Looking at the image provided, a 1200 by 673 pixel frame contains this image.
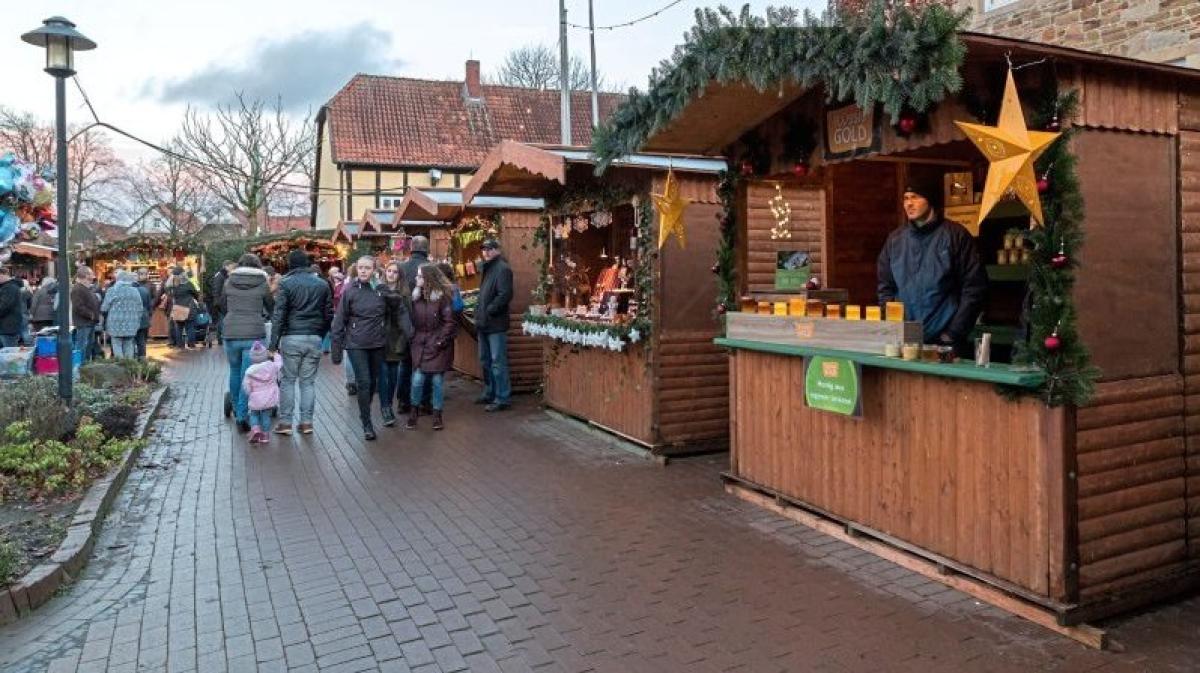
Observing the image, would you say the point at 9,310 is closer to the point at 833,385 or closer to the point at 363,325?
the point at 363,325

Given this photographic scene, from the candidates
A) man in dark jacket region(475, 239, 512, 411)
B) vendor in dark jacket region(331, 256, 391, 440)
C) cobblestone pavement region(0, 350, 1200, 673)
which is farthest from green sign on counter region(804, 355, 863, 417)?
man in dark jacket region(475, 239, 512, 411)

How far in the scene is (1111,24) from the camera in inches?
405

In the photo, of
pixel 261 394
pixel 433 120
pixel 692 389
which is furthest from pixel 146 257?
pixel 692 389

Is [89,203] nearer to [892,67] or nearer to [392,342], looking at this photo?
[392,342]

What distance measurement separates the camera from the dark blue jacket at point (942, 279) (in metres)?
4.82

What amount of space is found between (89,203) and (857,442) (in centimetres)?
4830

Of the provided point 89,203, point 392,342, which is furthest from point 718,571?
point 89,203

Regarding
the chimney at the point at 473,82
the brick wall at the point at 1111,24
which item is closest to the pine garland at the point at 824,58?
the brick wall at the point at 1111,24

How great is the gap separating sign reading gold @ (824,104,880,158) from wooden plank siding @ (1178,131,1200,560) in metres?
1.51

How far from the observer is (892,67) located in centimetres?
396

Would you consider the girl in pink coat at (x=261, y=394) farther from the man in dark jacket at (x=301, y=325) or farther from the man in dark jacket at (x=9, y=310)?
the man in dark jacket at (x=9, y=310)

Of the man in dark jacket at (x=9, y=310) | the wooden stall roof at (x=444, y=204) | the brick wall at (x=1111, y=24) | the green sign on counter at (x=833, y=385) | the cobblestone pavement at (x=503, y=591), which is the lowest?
the cobblestone pavement at (x=503, y=591)

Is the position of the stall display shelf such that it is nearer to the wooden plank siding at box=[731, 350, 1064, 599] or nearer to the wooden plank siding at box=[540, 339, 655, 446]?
the wooden plank siding at box=[731, 350, 1064, 599]

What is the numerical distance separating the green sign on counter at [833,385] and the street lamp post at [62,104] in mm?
6929
